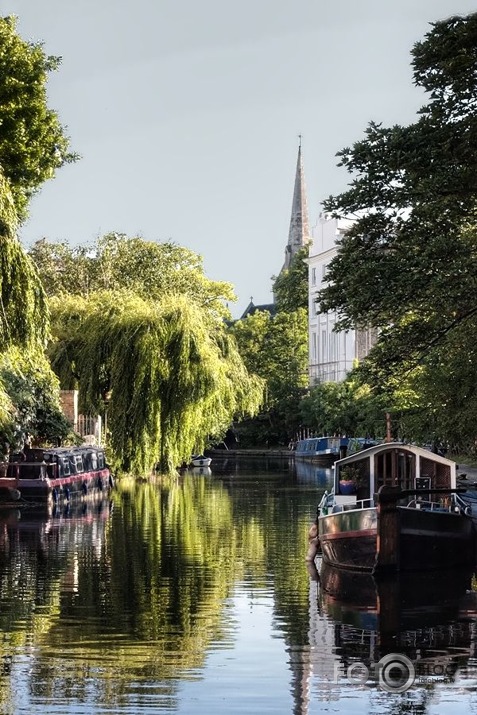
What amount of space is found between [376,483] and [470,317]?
13.8 ft

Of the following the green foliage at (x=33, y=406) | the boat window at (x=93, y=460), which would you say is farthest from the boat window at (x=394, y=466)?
the boat window at (x=93, y=460)

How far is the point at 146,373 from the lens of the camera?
Result: 2168 inches

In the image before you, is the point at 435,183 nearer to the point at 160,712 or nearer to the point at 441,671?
the point at 441,671

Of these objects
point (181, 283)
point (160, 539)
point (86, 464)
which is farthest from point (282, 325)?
point (160, 539)

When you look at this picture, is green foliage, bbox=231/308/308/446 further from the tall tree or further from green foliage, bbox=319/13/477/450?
green foliage, bbox=319/13/477/450

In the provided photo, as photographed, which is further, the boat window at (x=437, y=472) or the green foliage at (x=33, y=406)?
the green foliage at (x=33, y=406)

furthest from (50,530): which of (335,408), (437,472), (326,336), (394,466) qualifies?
(326,336)

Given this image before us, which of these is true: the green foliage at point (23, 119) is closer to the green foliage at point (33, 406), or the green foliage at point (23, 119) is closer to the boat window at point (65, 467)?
the green foliage at point (33, 406)

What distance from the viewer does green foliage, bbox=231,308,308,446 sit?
368 feet

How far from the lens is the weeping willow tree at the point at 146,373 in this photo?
55.3 m

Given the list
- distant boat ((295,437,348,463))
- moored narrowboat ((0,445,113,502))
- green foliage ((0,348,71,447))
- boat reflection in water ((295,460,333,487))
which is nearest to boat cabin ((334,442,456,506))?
green foliage ((0,348,71,447))

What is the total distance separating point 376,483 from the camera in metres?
31.8

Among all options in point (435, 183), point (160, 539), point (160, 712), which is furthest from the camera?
point (160, 539)

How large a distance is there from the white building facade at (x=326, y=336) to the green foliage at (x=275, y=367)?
2546 mm
